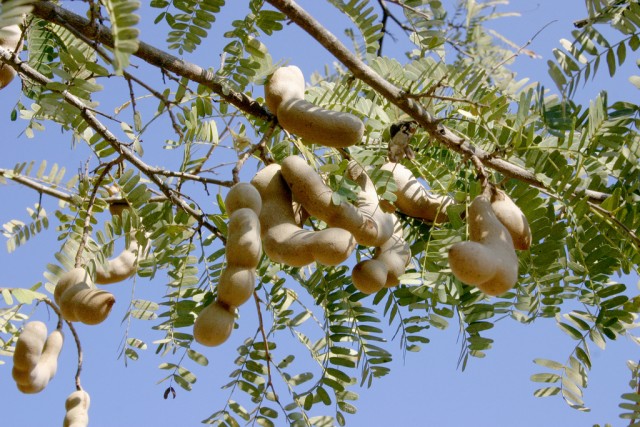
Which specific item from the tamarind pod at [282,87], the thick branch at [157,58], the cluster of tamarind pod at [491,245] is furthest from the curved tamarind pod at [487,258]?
the thick branch at [157,58]

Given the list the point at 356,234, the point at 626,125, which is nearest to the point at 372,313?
the point at 356,234

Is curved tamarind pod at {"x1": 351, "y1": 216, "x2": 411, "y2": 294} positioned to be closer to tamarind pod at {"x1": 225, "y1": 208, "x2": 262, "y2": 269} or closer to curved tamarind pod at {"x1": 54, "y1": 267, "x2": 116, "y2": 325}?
tamarind pod at {"x1": 225, "y1": 208, "x2": 262, "y2": 269}

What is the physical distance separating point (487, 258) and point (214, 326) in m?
0.41

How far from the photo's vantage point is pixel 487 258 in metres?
1.18

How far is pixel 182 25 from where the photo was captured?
69.7 inches

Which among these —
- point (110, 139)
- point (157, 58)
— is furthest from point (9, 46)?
point (157, 58)

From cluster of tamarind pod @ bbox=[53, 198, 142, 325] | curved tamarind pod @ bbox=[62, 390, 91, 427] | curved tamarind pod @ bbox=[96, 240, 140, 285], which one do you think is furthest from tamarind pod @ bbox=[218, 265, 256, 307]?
curved tamarind pod @ bbox=[62, 390, 91, 427]

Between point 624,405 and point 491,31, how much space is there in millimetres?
1105

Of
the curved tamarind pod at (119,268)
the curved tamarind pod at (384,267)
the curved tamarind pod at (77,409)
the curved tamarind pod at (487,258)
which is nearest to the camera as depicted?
the curved tamarind pod at (487,258)

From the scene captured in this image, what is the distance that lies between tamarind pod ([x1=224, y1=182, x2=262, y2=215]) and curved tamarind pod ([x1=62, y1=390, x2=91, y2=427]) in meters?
1.06

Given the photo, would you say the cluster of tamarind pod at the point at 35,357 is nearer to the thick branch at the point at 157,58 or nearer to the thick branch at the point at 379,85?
the thick branch at the point at 157,58

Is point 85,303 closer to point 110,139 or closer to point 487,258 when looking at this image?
point 110,139

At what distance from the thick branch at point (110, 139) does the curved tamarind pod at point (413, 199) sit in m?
0.38

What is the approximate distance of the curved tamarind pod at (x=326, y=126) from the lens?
1.36 m
